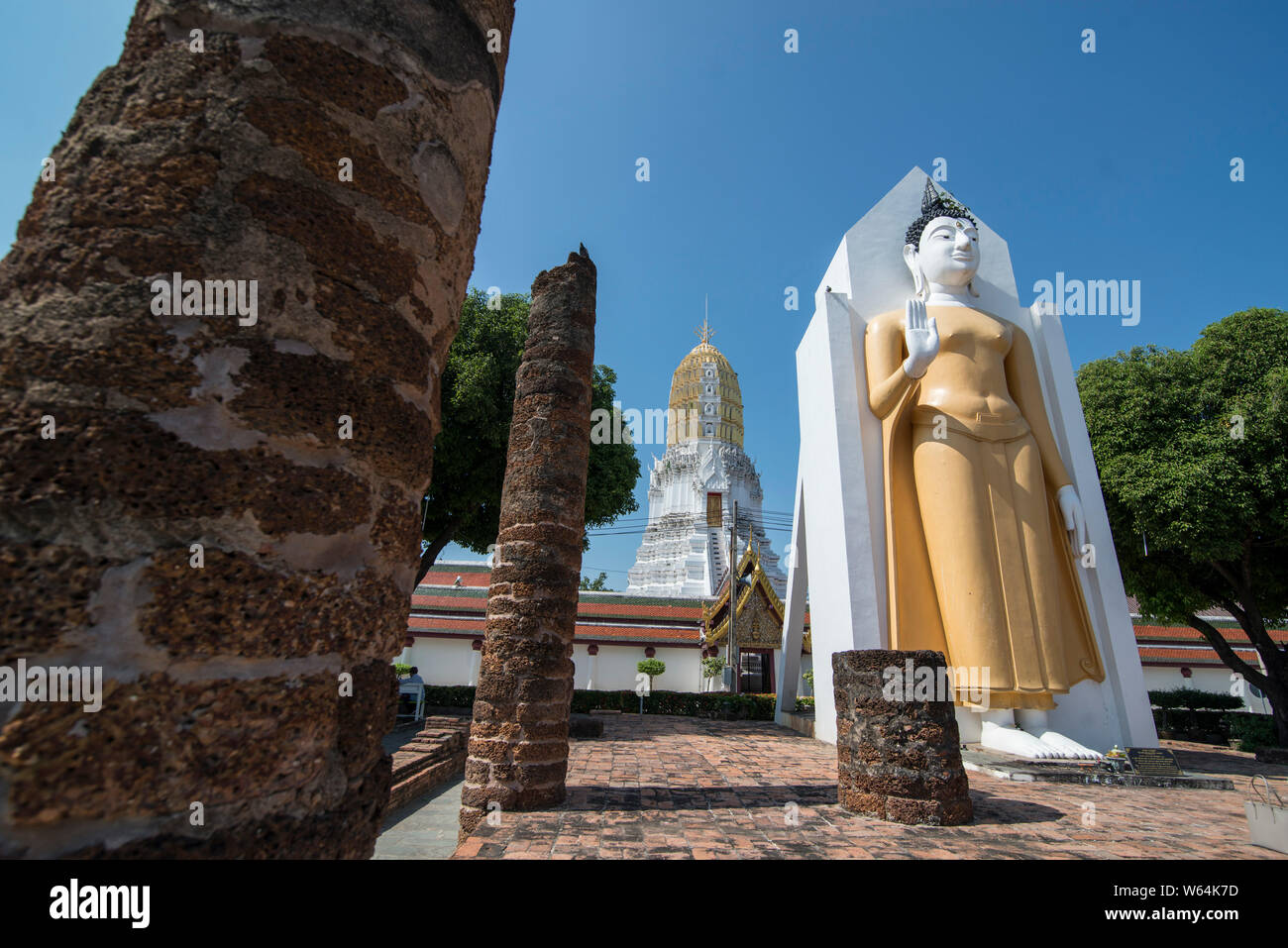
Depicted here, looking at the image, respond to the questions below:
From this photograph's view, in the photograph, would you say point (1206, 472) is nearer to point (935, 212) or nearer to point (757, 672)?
point (935, 212)

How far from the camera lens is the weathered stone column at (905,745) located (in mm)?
5188

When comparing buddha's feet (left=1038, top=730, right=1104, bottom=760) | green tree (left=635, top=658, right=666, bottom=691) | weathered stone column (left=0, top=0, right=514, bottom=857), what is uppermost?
weathered stone column (left=0, top=0, right=514, bottom=857)

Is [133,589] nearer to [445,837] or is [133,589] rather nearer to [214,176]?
[214,176]

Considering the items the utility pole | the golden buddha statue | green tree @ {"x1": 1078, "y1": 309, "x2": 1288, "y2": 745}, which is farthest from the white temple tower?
the golden buddha statue

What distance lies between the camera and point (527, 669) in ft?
18.3

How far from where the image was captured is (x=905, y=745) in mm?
5352

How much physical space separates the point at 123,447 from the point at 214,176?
22.0 inches

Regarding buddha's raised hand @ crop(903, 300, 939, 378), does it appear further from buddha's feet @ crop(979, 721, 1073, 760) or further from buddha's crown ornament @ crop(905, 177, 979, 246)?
buddha's feet @ crop(979, 721, 1073, 760)

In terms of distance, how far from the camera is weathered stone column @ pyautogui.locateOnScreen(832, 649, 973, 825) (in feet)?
17.0

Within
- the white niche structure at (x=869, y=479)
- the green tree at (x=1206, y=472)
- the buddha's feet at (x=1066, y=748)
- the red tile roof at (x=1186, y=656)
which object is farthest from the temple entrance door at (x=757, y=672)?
the buddha's feet at (x=1066, y=748)

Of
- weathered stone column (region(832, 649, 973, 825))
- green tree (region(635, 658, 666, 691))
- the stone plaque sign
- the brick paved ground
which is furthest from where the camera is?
green tree (region(635, 658, 666, 691))

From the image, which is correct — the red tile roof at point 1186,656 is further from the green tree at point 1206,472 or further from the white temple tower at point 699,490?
the white temple tower at point 699,490

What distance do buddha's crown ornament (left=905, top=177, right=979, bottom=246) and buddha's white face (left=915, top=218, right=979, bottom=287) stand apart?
0.85 feet

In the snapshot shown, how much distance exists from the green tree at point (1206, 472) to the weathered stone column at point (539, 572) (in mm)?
11228
